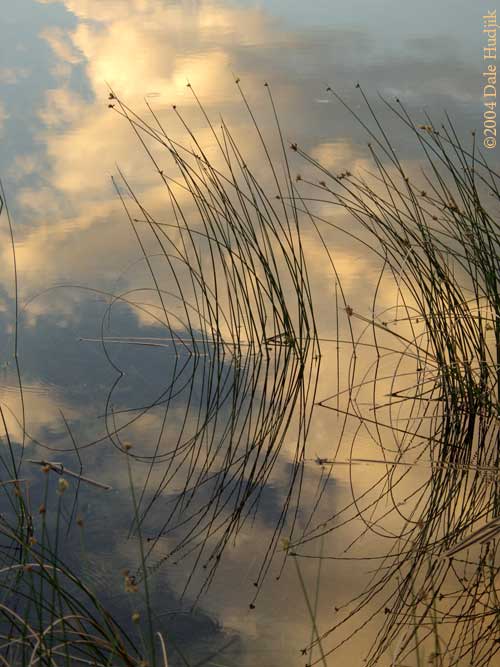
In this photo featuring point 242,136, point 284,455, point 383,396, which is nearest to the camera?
point 284,455

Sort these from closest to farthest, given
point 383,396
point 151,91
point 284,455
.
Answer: point 284,455
point 383,396
point 151,91

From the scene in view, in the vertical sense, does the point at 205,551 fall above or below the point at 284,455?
below

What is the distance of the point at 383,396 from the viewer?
2.38 metres

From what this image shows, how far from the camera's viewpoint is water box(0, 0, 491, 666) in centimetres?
177

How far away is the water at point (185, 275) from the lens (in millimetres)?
1766

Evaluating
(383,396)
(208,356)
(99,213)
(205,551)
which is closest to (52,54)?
(99,213)

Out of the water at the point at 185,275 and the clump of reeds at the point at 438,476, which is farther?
the water at the point at 185,275

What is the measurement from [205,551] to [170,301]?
1159 millimetres

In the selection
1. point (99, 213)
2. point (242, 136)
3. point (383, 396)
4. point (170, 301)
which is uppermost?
point (242, 136)

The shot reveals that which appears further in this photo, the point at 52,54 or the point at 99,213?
the point at 52,54

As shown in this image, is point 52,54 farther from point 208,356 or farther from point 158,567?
point 158,567

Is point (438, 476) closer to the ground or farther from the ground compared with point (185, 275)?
closer to the ground

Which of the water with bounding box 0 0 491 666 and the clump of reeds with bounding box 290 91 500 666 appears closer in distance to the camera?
the clump of reeds with bounding box 290 91 500 666

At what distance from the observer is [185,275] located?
3002 millimetres
